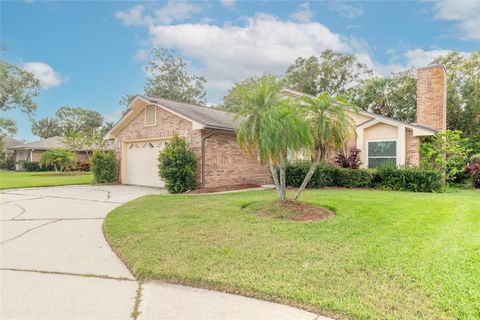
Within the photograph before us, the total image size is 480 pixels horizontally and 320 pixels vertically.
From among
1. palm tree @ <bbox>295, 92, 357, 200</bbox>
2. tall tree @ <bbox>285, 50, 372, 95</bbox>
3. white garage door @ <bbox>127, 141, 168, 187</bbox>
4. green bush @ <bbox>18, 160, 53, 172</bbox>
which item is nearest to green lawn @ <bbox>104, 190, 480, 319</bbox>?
palm tree @ <bbox>295, 92, 357, 200</bbox>

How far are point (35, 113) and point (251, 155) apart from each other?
119 ft

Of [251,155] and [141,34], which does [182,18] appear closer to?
[141,34]

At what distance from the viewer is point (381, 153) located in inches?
531

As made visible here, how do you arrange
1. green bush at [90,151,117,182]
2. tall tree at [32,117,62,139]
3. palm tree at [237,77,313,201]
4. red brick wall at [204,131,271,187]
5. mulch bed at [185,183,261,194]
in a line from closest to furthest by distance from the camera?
palm tree at [237,77,313,201], mulch bed at [185,183,261,194], red brick wall at [204,131,271,187], green bush at [90,151,117,182], tall tree at [32,117,62,139]

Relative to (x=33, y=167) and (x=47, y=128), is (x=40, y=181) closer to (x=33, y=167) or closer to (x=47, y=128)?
(x=33, y=167)

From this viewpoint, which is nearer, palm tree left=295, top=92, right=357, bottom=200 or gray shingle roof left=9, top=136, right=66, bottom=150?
palm tree left=295, top=92, right=357, bottom=200

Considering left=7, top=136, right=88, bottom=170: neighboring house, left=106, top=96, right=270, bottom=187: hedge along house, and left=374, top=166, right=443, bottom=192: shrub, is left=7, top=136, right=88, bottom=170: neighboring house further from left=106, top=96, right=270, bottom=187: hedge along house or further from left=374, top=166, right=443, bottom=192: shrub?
left=374, top=166, right=443, bottom=192: shrub

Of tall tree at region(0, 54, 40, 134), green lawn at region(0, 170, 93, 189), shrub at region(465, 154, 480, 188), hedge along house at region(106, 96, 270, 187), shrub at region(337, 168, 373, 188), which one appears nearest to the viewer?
shrub at region(337, 168, 373, 188)

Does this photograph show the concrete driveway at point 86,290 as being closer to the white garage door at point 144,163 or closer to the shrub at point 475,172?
the white garage door at point 144,163

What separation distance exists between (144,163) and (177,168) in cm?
420

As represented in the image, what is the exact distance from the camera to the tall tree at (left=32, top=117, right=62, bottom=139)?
5412cm

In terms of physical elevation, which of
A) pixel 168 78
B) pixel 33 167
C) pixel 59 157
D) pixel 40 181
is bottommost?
pixel 40 181

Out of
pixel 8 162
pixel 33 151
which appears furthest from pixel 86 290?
pixel 8 162

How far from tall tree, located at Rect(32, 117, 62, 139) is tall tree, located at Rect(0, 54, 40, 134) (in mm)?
23643
